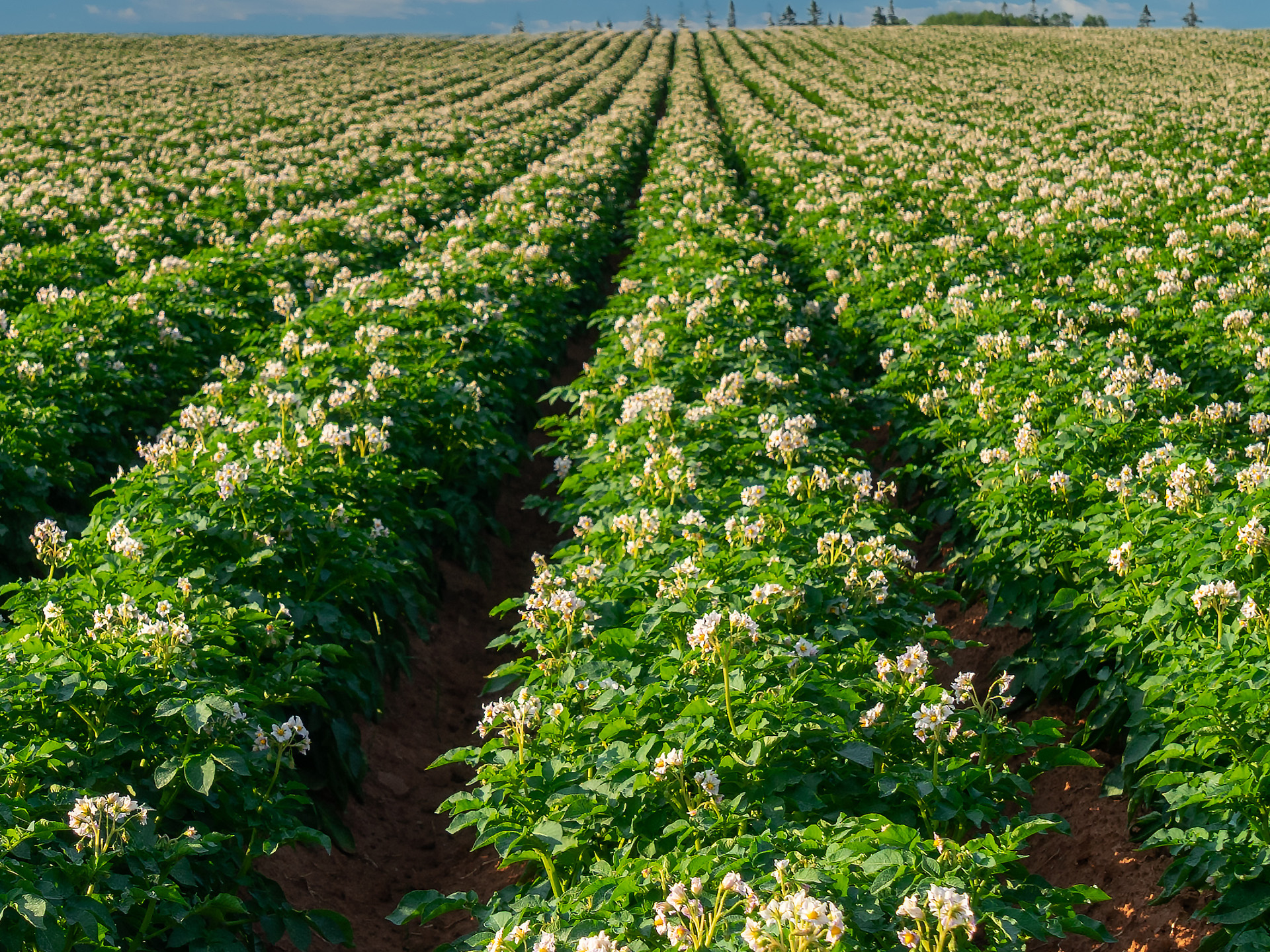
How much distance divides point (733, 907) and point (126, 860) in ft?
7.62

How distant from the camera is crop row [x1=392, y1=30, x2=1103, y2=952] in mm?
3055

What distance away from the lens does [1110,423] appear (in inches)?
278

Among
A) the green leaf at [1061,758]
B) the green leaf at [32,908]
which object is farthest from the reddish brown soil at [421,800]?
the green leaf at [1061,758]

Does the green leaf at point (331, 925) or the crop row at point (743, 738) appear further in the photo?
the green leaf at point (331, 925)

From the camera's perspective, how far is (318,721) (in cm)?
568

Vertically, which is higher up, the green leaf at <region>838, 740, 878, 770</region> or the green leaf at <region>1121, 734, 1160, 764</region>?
the green leaf at <region>838, 740, 878, 770</region>

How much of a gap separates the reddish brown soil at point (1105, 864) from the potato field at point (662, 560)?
0.23 ft

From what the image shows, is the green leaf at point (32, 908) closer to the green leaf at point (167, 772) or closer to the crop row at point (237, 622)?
the crop row at point (237, 622)

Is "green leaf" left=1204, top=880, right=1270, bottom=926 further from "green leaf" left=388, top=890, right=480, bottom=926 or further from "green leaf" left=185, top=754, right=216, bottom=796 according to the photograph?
"green leaf" left=185, top=754, right=216, bottom=796

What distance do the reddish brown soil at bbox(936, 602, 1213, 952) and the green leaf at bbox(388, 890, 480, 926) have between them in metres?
2.88

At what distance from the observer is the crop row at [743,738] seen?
3055 mm

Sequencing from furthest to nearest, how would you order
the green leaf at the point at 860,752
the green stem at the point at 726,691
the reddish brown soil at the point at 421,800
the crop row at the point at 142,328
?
the crop row at the point at 142,328, the reddish brown soil at the point at 421,800, the green stem at the point at 726,691, the green leaf at the point at 860,752

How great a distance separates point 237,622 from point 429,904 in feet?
6.41

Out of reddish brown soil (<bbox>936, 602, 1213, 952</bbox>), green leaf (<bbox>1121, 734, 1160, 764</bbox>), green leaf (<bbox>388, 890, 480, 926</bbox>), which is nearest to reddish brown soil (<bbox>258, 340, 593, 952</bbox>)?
green leaf (<bbox>388, 890, 480, 926</bbox>)
